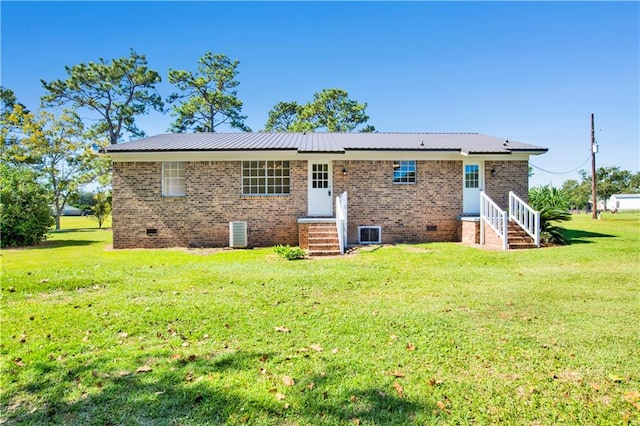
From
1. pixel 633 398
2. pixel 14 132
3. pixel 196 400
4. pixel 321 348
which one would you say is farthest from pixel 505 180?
pixel 14 132

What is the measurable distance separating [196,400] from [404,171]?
11.7 meters

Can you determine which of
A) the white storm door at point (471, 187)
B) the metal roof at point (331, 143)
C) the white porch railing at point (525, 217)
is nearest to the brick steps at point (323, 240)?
the metal roof at point (331, 143)

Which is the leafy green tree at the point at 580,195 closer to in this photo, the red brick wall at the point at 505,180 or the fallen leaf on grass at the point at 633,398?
the red brick wall at the point at 505,180

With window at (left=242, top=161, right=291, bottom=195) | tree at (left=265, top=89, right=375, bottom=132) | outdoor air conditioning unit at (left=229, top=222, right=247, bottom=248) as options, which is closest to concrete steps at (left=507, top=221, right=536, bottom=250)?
window at (left=242, top=161, right=291, bottom=195)

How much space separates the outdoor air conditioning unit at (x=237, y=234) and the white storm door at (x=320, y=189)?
101 inches

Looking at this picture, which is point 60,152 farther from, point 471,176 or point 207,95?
point 471,176

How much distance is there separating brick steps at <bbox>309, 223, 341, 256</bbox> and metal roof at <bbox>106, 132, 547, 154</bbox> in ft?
9.20

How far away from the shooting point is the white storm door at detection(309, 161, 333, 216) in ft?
41.4

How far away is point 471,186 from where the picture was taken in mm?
13211

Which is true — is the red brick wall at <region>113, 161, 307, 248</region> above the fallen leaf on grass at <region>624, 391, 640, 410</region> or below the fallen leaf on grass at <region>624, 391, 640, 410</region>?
above

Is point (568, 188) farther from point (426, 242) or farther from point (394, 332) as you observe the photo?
point (394, 332)

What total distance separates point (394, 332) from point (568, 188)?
84.8 m

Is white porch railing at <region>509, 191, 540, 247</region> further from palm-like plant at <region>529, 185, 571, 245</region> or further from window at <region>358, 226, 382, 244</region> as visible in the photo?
window at <region>358, 226, 382, 244</region>

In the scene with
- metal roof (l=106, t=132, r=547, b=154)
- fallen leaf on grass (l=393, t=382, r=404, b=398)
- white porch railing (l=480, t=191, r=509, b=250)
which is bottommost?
fallen leaf on grass (l=393, t=382, r=404, b=398)
